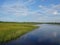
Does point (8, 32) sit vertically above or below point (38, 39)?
above

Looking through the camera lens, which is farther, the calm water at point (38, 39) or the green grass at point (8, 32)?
the green grass at point (8, 32)

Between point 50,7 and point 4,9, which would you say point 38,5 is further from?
point 4,9

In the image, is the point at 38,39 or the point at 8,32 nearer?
the point at 38,39

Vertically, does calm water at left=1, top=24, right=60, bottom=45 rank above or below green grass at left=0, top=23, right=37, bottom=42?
below

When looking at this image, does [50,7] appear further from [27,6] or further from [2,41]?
[2,41]

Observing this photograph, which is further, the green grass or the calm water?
the green grass

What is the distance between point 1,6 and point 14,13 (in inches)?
45.4

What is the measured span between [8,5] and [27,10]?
154cm

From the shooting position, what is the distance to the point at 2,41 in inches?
332

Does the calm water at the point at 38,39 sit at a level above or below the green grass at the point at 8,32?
below

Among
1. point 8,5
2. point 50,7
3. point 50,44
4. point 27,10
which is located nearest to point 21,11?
point 27,10

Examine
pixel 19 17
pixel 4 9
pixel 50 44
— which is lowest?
pixel 50 44

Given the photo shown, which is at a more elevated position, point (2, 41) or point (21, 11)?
point (21, 11)

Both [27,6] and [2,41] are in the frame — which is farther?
[27,6]
